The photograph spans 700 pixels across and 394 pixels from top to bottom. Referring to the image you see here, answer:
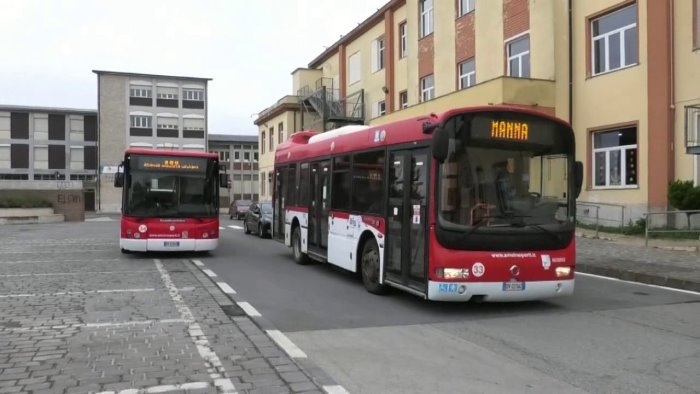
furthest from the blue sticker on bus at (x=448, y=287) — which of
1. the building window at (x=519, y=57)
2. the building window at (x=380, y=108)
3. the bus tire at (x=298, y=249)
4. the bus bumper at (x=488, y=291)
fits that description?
the building window at (x=380, y=108)

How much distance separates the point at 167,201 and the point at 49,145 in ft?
224

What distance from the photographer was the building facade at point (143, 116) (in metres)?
71.8

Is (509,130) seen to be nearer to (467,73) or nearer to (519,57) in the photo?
(519,57)

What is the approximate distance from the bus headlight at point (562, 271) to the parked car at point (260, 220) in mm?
15917

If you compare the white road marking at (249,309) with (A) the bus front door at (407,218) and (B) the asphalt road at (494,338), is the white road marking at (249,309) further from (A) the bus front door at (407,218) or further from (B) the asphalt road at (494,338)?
(A) the bus front door at (407,218)

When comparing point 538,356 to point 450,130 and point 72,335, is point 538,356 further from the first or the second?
point 72,335

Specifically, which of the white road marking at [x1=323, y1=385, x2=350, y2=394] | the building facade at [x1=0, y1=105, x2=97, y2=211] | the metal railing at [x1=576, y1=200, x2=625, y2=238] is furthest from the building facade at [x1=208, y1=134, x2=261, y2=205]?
the white road marking at [x1=323, y1=385, x2=350, y2=394]

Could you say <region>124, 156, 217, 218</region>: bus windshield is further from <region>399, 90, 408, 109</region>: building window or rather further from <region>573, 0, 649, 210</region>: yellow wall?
<region>399, 90, 408, 109</region>: building window

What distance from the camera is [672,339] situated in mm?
6703

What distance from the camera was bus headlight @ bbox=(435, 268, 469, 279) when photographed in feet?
25.9

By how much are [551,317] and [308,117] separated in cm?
3871

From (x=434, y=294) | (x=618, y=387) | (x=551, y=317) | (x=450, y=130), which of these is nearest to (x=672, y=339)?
(x=551, y=317)

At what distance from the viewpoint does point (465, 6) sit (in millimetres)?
25594

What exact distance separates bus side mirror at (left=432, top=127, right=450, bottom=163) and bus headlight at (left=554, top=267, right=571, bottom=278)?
2313 millimetres
